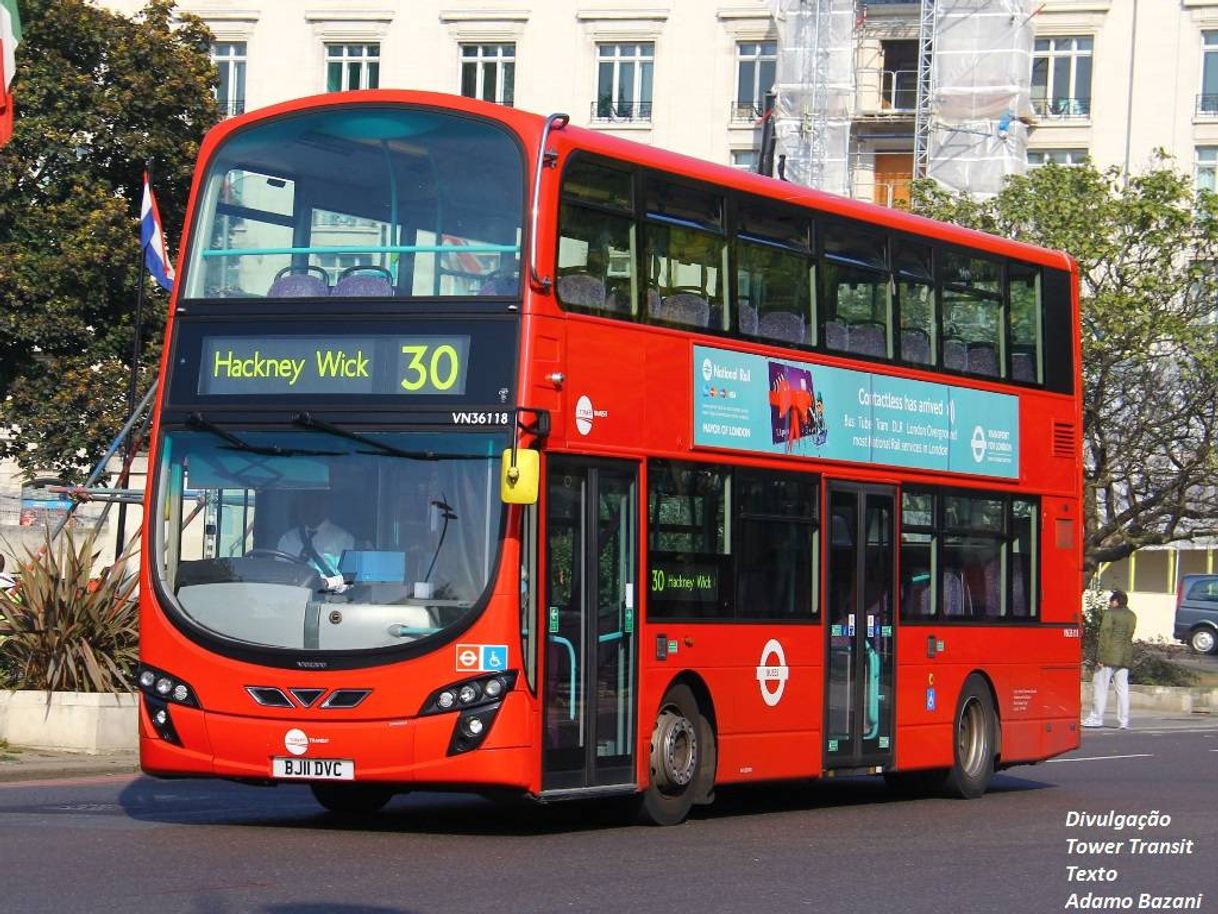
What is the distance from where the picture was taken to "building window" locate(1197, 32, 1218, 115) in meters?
58.5

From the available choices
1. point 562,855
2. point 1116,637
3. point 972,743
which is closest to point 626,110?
point 1116,637

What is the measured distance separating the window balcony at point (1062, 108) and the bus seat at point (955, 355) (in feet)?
139

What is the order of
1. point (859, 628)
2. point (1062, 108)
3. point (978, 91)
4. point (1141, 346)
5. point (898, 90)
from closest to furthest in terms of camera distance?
→ point (859, 628), point (1141, 346), point (978, 91), point (1062, 108), point (898, 90)

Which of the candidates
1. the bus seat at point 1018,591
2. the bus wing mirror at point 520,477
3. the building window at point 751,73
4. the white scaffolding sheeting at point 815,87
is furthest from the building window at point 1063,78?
the bus wing mirror at point 520,477

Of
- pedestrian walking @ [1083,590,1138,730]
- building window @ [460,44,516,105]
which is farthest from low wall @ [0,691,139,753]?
building window @ [460,44,516,105]

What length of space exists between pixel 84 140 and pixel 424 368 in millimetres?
26573

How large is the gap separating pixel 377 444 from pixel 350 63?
1950 inches

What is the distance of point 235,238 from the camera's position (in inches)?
553

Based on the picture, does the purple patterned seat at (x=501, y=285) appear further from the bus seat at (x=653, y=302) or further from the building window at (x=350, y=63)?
the building window at (x=350, y=63)

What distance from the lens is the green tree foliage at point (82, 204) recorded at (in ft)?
123

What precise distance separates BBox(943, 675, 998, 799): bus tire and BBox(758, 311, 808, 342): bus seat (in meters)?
3.85

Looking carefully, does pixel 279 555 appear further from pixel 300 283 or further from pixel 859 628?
pixel 859 628

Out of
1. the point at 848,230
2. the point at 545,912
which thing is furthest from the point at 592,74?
the point at 545,912

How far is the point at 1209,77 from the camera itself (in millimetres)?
58531
